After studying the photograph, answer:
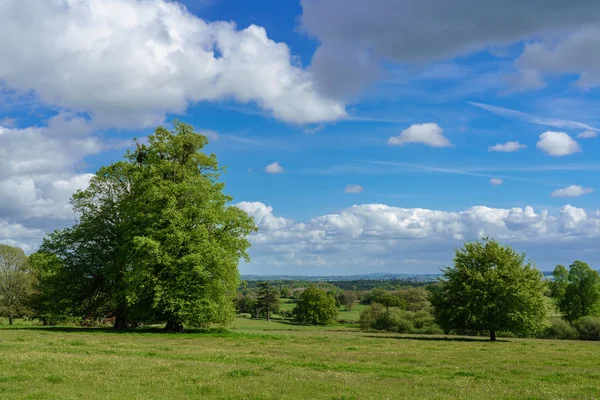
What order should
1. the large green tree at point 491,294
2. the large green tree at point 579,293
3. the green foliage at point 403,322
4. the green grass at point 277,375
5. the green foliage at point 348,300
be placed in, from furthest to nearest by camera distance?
the green foliage at point 348,300, the large green tree at point 579,293, the green foliage at point 403,322, the large green tree at point 491,294, the green grass at point 277,375

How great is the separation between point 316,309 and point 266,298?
21.4 m

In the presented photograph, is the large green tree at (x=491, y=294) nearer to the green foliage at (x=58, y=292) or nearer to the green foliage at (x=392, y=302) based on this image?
the green foliage at (x=58, y=292)

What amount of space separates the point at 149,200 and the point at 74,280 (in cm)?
1274

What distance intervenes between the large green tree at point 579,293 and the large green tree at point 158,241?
6337 cm

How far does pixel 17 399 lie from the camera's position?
1304 centimetres

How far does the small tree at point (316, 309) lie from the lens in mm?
113688

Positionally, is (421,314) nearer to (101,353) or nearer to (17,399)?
(101,353)

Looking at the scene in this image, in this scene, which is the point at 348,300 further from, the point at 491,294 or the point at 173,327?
the point at 173,327

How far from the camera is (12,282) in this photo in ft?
223

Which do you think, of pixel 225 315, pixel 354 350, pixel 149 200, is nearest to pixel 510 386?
pixel 354 350

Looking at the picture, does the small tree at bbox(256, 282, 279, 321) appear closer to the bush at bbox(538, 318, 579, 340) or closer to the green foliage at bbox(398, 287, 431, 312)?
the green foliage at bbox(398, 287, 431, 312)

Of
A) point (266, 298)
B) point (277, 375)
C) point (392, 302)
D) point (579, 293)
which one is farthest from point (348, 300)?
point (277, 375)

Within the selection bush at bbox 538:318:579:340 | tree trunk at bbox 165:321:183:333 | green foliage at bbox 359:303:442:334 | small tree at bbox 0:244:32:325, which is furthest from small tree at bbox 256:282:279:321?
tree trunk at bbox 165:321:183:333

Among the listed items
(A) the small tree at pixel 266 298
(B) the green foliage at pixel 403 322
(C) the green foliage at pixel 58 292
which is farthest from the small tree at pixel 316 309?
(C) the green foliage at pixel 58 292
